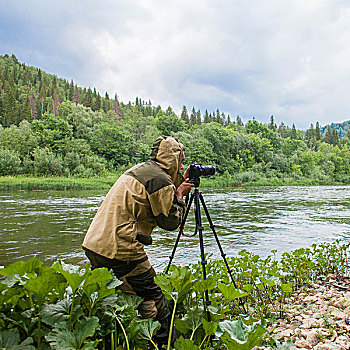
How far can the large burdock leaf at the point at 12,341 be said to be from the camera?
1521 mm

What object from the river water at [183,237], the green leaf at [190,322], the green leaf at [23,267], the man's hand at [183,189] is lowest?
the river water at [183,237]

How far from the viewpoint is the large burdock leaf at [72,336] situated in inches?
63.4

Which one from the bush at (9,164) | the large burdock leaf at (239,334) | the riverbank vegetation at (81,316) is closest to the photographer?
the large burdock leaf at (239,334)

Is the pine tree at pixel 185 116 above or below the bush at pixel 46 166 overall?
above

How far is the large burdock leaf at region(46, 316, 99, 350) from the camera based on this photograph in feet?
5.28

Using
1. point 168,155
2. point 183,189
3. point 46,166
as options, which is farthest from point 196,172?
point 46,166

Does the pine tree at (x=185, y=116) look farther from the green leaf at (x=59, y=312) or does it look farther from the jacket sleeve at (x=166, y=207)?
the green leaf at (x=59, y=312)

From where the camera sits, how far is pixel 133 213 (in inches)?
101

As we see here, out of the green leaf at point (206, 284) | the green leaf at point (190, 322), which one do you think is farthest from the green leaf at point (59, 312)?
the green leaf at point (206, 284)

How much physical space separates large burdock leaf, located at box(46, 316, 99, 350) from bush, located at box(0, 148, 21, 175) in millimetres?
44200

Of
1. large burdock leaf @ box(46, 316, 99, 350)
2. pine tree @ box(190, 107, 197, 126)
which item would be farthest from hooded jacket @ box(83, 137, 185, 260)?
pine tree @ box(190, 107, 197, 126)

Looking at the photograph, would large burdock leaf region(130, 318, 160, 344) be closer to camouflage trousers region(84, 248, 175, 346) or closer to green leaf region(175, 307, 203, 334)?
green leaf region(175, 307, 203, 334)

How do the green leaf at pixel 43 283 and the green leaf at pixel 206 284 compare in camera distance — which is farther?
the green leaf at pixel 206 284

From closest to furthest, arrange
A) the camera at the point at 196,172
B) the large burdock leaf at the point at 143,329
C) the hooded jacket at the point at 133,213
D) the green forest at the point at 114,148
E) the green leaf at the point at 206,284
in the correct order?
the large burdock leaf at the point at 143,329 → the green leaf at the point at 206,284 → the hooded jacket at the point at 133,213 → the camera at the point at 196,172 → the green forest at the point at 114,148
